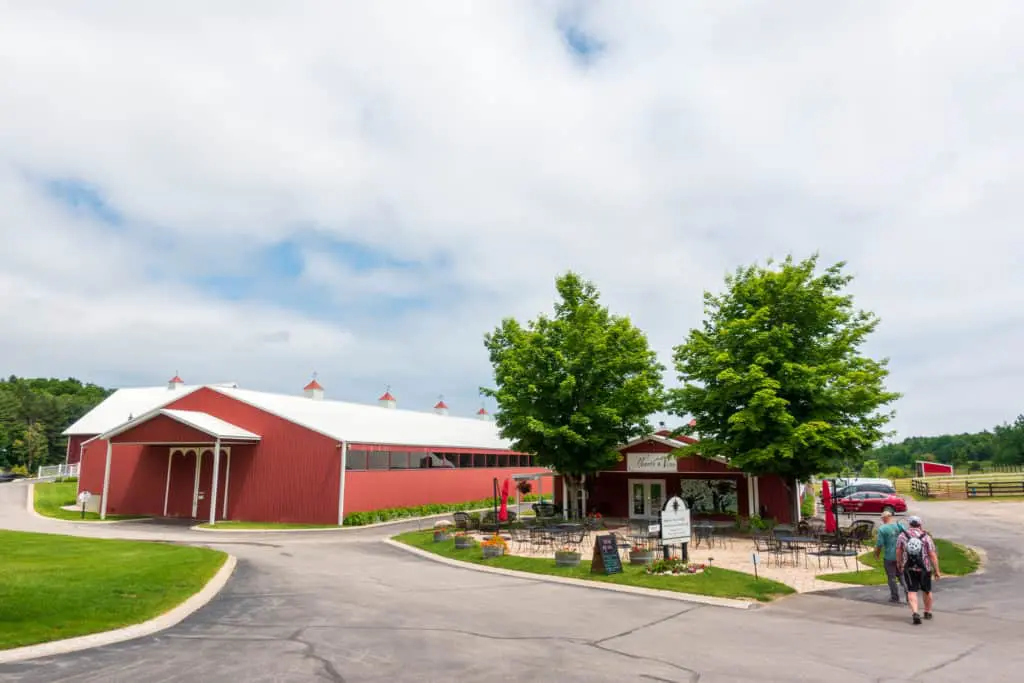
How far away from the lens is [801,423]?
81.0 ft

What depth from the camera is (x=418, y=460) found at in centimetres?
3738

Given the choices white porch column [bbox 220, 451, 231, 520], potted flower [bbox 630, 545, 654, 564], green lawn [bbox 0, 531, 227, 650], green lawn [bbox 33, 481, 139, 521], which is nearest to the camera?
green lawn [bbox 0, 531, 227, 650]

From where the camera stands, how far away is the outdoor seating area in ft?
60.2

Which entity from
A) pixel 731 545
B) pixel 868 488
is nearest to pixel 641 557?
pixel 731 545

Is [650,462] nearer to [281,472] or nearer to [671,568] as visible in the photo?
[671,568]

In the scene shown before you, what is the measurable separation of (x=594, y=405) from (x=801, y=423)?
8.55m

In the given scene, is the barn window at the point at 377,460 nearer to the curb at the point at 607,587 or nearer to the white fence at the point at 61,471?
the curb at the point at 607,587

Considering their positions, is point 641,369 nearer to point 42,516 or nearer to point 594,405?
point 594,405

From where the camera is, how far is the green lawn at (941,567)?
54.4 ft

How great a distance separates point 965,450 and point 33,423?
147 metres

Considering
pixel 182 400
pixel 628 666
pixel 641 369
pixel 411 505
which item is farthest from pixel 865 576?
pixel 182 400

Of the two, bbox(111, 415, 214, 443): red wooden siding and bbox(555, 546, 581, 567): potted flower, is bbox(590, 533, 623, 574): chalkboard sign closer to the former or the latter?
bbox(555, 546, 581, 567): potted flower

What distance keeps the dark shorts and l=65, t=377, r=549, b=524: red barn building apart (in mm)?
21984

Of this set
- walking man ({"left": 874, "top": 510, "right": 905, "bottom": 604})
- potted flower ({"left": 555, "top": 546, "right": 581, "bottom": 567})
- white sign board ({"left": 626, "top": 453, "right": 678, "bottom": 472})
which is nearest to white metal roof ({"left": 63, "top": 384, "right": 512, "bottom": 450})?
white sign board ({"left": 626, "top": 453, "right": 678, "bottom": 472})
